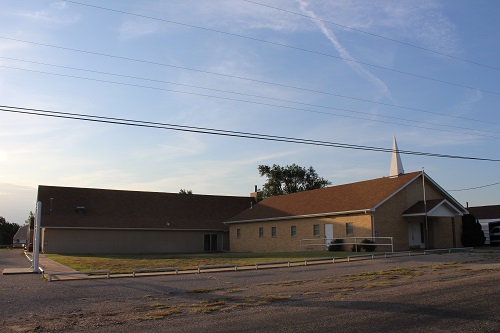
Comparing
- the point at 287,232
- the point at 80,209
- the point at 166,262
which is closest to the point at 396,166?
the point at 287,232

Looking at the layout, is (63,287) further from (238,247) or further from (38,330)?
(238,247)

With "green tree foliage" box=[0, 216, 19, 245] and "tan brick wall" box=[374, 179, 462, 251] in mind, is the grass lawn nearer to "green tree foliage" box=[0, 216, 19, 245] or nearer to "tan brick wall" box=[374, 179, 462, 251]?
"tan brick wall" box=[374, 179, 462, 251]

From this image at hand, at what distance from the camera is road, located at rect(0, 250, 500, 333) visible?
8.31 meters

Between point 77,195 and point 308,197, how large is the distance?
21.4 m

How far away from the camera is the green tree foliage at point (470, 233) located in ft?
121

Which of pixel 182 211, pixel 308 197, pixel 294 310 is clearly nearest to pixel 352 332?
pixel 294 310

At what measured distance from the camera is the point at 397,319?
333 inches

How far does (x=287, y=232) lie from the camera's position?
39656mm

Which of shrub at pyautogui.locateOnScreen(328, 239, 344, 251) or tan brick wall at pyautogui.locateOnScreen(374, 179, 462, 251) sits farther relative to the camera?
shrub at pyautogui.locateOnScreen(328, 239, 344, 251)

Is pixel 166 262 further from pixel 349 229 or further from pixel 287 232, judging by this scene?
pixel 287 232

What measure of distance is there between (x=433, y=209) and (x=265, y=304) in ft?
81.9

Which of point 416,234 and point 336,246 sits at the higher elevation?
point 416,234

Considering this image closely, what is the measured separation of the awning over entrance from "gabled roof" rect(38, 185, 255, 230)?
20274 millimetres

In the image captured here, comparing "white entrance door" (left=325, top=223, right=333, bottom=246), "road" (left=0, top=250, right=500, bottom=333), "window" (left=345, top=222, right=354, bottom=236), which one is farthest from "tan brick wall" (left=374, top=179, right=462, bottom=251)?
"road" (left=0, top=250, right=500, bottom=333)
